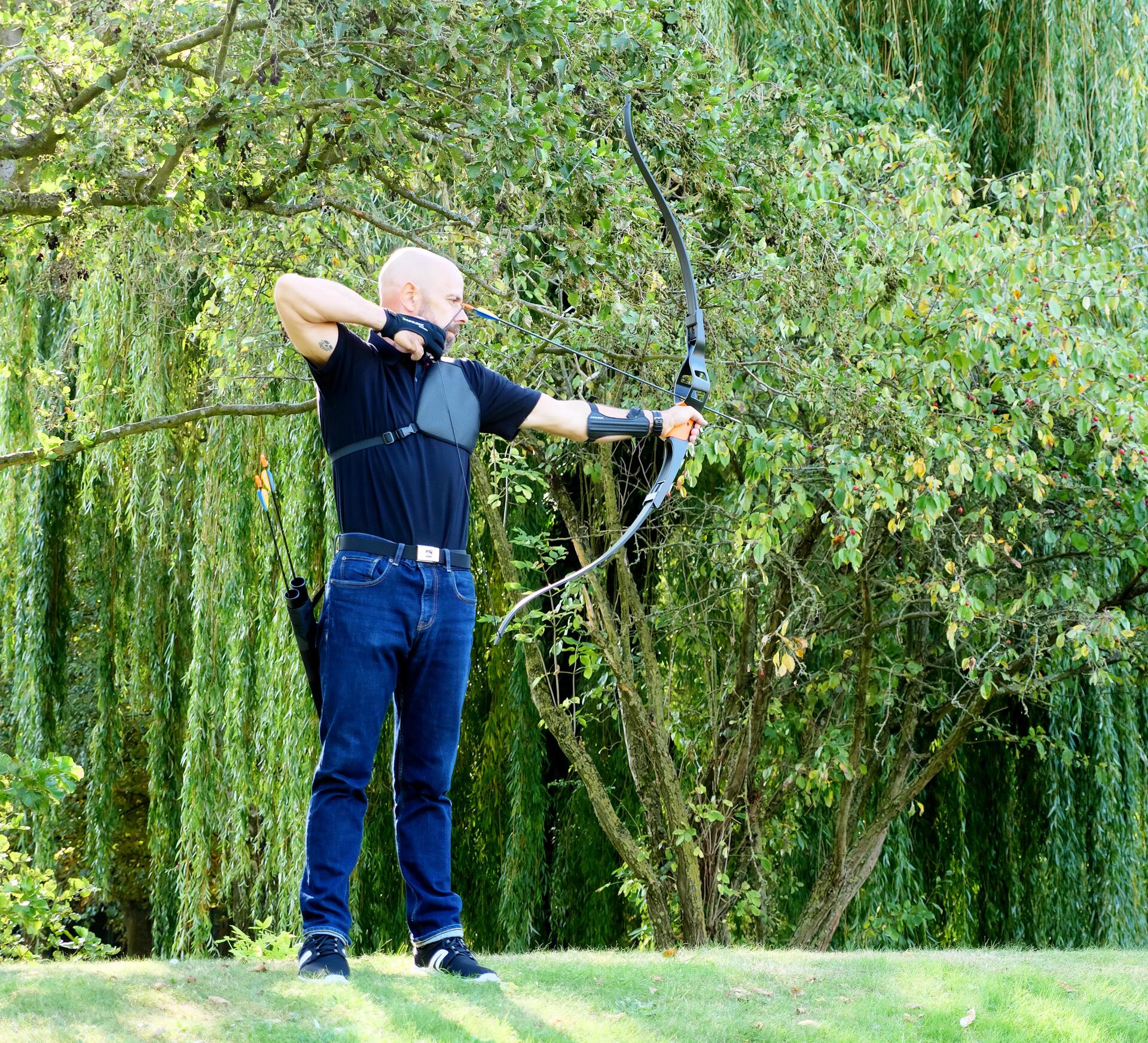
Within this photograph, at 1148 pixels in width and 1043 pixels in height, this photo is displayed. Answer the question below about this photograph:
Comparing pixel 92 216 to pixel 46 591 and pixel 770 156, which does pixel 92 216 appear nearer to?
pixel 770 156

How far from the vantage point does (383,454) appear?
124 inches

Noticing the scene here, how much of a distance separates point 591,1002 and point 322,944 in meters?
0.66

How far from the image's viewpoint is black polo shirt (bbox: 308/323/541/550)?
124 inches

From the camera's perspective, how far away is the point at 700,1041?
2.86 m

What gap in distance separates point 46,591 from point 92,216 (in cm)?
393

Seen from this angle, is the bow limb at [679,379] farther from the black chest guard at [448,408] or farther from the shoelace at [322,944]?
the shoelace at [322,944]

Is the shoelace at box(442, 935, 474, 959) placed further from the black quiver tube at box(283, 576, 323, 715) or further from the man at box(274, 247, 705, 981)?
the black quiver tube at box(283, 576, 323, 715)

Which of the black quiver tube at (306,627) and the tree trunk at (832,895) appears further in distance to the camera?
the tree trunk at (832,895)

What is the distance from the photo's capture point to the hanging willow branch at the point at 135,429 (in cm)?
504

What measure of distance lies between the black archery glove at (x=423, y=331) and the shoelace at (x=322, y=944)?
56.4 inches

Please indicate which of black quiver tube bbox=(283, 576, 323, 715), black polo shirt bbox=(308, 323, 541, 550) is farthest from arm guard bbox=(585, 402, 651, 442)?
black quiver tube bbox=(283, 576, 323, 715)

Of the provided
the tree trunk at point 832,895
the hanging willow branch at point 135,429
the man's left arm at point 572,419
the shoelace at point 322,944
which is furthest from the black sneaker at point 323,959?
the tree trunk at point 832,895

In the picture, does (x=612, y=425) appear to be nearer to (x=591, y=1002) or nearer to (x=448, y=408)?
(x=448, y=408)

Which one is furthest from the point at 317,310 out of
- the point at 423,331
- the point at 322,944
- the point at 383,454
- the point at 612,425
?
the point at 322,944
